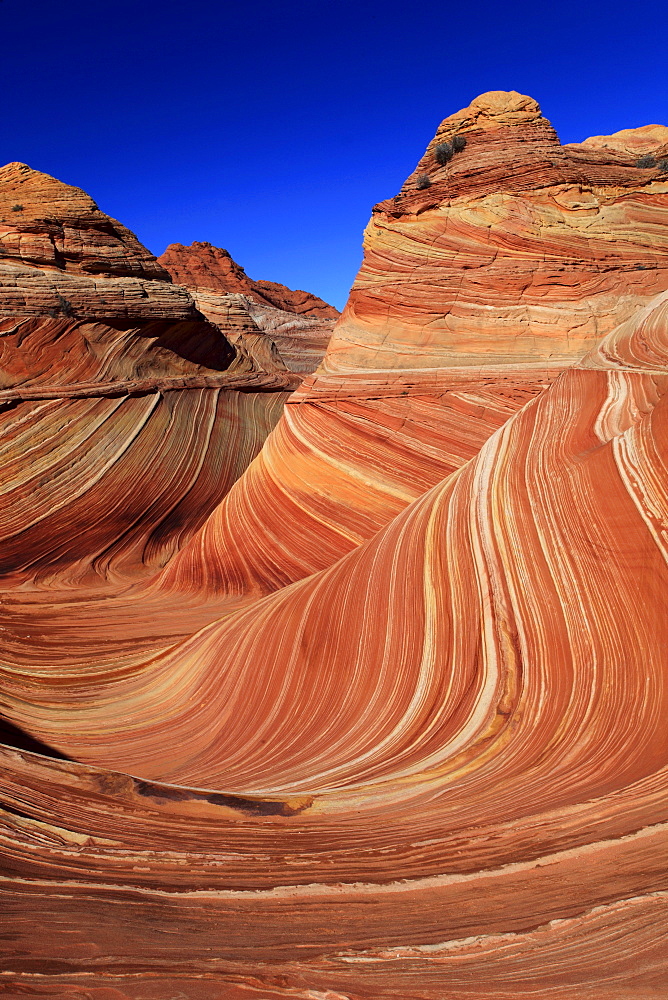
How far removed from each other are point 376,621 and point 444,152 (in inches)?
299

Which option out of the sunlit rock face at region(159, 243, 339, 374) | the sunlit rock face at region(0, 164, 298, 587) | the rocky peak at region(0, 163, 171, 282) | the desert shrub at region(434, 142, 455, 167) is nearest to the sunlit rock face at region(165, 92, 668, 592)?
the desert shrub at region(434, 142, 455, 167)

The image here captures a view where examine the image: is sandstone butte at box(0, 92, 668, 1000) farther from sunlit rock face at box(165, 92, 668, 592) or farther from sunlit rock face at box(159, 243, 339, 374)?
sunlit rock face at box(159, 243, 339, 374)

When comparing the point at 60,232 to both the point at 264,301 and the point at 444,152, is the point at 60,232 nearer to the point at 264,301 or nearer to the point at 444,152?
the point at 444,152

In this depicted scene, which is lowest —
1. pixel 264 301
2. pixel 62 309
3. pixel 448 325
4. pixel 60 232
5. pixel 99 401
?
pixel 99 401

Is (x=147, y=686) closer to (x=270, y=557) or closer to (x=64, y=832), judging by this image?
(x=270, y=557)

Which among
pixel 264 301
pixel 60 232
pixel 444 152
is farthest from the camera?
pixel 264 301

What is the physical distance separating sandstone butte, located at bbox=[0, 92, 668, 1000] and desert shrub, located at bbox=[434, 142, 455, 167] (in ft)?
0.14

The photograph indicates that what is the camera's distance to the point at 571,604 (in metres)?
3.67

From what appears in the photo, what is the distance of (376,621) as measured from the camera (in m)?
4.73

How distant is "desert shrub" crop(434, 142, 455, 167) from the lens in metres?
9.45

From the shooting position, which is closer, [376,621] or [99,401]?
[376,621]

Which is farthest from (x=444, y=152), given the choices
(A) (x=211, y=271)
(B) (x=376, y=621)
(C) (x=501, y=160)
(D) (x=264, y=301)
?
(A) (x=211, y=271)

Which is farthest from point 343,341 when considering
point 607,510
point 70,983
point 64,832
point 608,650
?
point 70,983

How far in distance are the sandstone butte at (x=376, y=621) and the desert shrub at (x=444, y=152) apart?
1.7 inches
